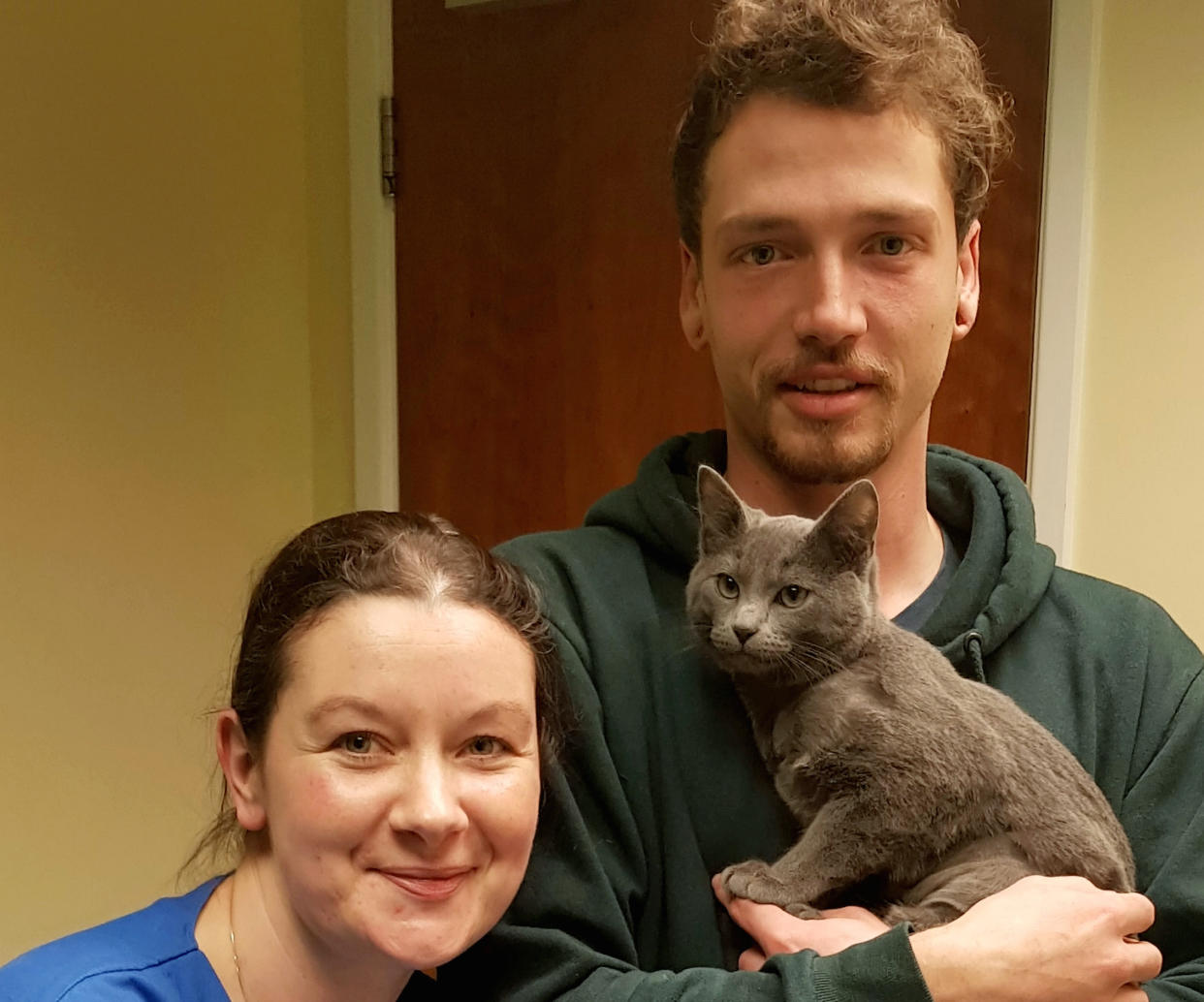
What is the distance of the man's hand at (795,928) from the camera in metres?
0.97

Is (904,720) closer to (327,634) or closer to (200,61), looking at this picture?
(327,634)

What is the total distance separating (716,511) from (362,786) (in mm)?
440

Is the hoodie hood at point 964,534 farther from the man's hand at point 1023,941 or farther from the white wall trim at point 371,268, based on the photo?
the white wall trim at point 371,268

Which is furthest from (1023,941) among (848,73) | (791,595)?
(848,73)

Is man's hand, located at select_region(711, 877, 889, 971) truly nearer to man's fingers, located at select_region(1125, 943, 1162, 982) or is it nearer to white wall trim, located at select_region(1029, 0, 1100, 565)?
man's fingers, located at select_region(1125, 943, 1162, 982)

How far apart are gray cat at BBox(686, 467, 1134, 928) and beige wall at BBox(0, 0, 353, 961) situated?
1314 millimetres

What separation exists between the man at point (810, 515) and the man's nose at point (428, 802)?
135 millimetres

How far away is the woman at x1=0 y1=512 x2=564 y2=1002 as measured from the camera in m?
0.96

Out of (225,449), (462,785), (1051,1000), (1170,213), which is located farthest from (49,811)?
(1170,213)

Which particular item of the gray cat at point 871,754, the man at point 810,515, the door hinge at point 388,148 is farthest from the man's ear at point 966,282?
the door hinge at point 388,148

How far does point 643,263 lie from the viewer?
85.7 inches

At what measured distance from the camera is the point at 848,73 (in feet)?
3.77

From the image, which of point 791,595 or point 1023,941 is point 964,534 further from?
point 1023,941

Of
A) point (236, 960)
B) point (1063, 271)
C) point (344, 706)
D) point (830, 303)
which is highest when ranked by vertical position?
point (1063, 271)
